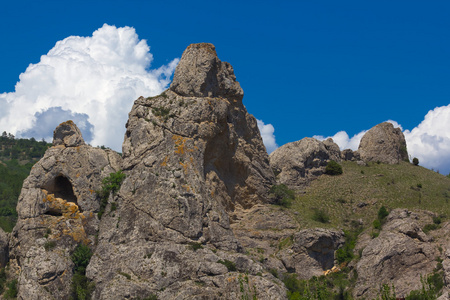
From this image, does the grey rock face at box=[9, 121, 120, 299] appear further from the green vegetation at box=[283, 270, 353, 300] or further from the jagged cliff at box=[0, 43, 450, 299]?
the green vegetation at box=[283, 270, 353, 300]

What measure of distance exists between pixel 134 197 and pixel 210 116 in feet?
49.7

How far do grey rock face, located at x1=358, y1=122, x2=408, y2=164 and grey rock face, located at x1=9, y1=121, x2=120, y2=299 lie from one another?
165 ft

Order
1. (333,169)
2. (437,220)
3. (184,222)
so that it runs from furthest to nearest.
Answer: (333,169), (437,220), (184,222)

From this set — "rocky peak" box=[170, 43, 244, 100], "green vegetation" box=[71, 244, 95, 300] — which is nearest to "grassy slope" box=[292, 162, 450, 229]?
"rocky peak" box=[170, 43, 244, 100]

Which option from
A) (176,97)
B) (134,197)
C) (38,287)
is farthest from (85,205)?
(176,97)

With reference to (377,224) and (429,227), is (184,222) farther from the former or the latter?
(429,227)

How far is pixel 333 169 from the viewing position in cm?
10431

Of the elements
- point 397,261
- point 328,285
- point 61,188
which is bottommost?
point 328,285

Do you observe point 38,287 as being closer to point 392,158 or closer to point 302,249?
point 302,249

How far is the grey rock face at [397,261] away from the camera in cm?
6975

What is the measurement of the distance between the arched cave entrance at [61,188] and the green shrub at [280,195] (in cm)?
2854

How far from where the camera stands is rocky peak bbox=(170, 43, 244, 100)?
83.8 meters

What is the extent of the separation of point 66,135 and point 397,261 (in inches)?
1755

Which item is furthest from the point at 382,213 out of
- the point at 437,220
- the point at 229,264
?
the point at 229,264
